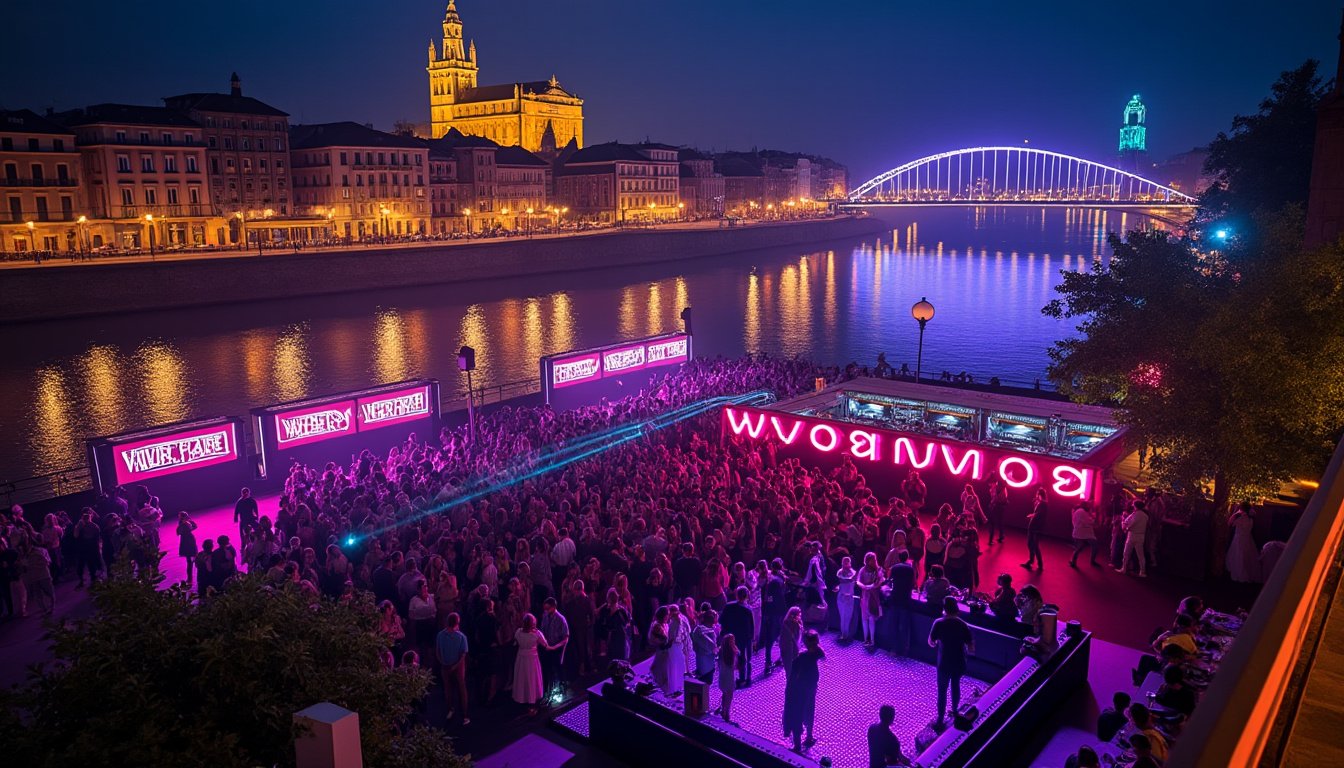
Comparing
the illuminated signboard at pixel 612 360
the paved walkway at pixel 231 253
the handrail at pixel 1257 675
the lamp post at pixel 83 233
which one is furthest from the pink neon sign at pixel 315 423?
the lamp post at pixel 83 233

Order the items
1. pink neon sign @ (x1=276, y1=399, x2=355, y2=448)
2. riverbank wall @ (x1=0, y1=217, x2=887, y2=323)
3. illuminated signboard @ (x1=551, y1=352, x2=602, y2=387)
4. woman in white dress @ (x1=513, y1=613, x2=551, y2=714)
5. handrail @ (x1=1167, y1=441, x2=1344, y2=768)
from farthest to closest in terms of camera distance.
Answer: riverbank wall @ (x1=0, y1=217, x2=887, y2=323)
illuminated signboard @ (x1=551, y1=352, x2=602, y2=387)
pink neon sign @ (x1=276, y1=399, x2=355, y2=448)
woman in white dress @ (x1=513, y1=613, x2=551, y2=714)
handrail @ (x1=1167, y1=441, x2=1344, y2=768)

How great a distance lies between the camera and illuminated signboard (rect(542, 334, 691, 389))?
25031 millimetres

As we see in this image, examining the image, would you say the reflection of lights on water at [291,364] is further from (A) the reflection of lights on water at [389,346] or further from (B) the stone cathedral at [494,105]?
(B) the stone cathedral at [494,105]

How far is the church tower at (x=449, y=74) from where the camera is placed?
17862cm

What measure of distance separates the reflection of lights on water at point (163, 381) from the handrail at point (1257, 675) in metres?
40.7

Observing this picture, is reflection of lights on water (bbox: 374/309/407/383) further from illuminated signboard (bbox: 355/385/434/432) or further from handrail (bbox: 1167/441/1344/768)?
handrail (bbox: 1167/441/1344/768)

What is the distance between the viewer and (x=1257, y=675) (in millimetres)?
1948

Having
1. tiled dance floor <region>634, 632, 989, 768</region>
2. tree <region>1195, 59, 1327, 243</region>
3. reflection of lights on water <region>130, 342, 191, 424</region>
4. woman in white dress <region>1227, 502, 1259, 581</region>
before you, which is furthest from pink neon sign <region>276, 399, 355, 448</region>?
tree <region>1195, 59, 1327, 243</region>

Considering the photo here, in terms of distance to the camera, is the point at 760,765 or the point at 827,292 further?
the point at 827,292

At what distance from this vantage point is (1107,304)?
54.3 feet

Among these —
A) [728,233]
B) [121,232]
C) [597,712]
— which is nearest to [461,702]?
[597,712]

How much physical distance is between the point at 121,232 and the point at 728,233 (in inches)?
2420

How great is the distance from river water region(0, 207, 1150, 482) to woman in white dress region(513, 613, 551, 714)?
91.3 ft

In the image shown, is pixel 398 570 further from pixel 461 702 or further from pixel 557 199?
pixel 557 199
